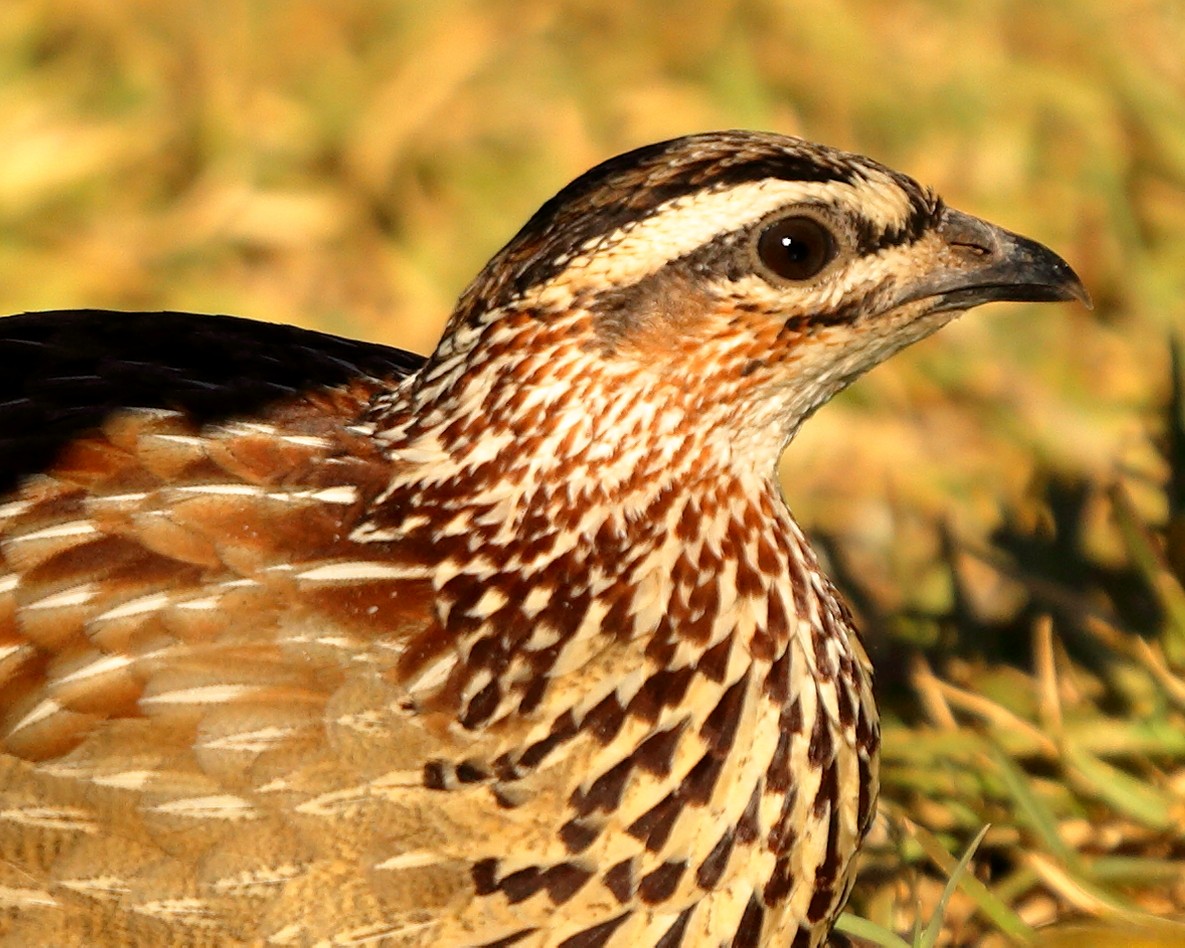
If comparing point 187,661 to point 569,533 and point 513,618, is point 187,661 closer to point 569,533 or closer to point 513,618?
point 513,618

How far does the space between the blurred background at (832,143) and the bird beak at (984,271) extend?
1273 mm

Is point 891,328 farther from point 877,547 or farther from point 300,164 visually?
point 300,164

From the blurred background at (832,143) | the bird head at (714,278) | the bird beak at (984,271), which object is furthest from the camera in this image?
the blurred background at (832,143)

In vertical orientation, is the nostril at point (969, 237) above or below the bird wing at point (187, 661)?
above

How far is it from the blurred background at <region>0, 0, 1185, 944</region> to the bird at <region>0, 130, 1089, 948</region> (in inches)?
54.7

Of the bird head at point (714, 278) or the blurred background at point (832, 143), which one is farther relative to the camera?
the blurred background at point (832, 143)

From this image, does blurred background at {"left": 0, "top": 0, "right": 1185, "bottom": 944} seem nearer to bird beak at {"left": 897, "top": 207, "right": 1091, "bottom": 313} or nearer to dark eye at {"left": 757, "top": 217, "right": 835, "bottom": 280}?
bird beak at {"left": 897, "top": 207, "right": 1091, "bottom": 313}

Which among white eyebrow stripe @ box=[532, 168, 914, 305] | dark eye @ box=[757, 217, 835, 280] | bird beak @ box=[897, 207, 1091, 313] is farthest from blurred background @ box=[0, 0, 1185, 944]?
white eyebrow stripe @ box=[532, 168, 914, 305]

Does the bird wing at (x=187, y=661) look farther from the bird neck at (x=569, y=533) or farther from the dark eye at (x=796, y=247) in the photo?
the dark eye at (x=796, y=247)

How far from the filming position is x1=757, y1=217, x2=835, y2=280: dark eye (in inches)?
134

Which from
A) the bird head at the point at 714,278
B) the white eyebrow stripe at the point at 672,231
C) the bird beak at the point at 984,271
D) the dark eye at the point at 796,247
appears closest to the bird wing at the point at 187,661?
the bird head at the point at 714,278

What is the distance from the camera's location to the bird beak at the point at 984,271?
3553mm

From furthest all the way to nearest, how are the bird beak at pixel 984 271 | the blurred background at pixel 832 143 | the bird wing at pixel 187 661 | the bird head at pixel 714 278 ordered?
the blurred background at pixel 832 143
the bird beak at pixel 984 271
the bird head at pixel 714 278
the bird wing at pixel 187 661

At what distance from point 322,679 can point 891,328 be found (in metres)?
1.13
